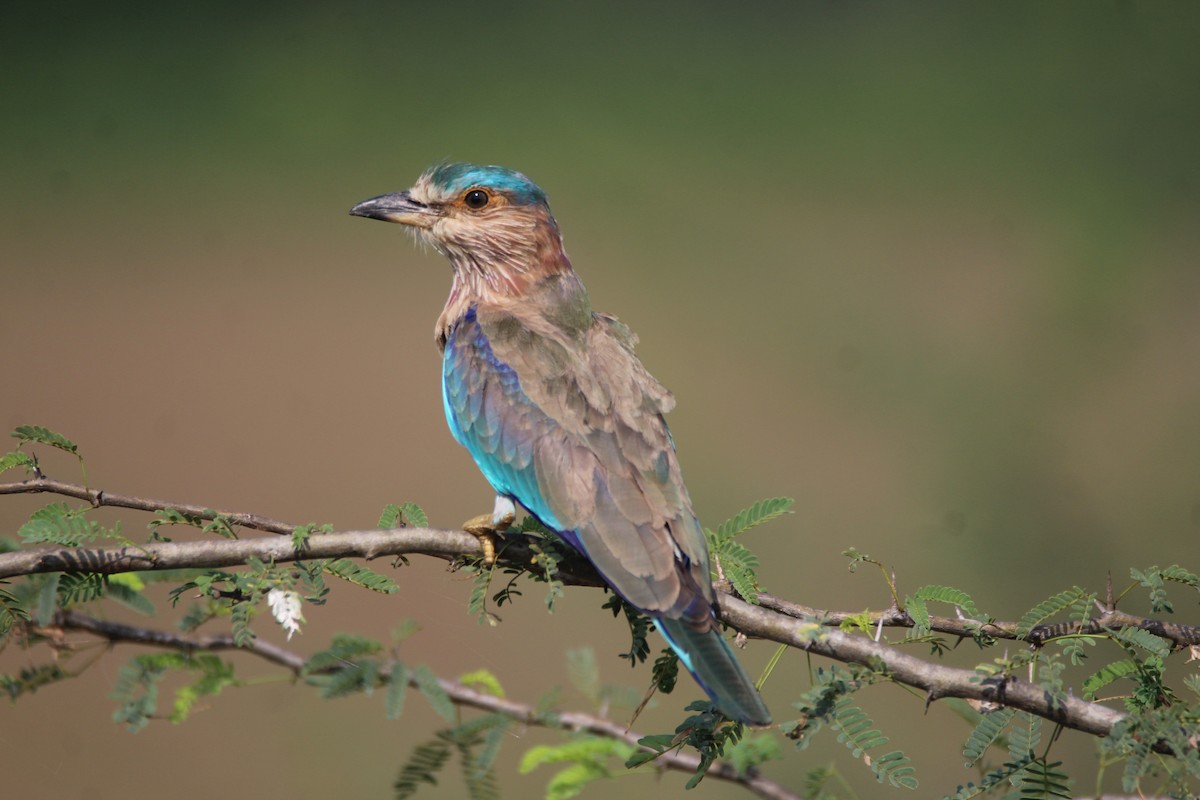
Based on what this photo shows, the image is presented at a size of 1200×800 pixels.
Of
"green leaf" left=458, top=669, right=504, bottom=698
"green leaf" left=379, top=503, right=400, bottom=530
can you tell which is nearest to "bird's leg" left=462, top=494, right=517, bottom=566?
"green leaf" left=379, top=503, right=400, bottom=530

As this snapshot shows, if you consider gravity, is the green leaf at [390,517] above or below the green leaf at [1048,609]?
above

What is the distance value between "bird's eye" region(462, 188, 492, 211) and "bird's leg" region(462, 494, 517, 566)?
0.76 m

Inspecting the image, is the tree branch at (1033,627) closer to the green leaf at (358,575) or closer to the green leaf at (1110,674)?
the green leaf at (1110,674)

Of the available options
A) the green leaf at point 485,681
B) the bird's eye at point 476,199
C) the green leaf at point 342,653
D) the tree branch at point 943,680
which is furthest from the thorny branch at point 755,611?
A: the bird's eye at point 476,199

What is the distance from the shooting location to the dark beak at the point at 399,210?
8.11 feet

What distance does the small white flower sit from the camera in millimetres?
1444

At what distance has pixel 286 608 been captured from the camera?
1.46 meters

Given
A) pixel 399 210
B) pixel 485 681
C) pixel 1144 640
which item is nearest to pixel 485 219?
pixel 399 210

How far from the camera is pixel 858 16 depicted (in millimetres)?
5707

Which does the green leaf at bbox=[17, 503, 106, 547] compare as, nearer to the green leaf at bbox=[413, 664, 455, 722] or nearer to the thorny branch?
the thorny branch

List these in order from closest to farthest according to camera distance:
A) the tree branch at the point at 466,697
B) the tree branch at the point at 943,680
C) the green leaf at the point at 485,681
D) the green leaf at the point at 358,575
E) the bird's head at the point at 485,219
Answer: the tree branch at the point at 943,680
the green leaf at the point at 358,575
the tree branch at the point at 466,697
the green leaf at the point at 485,681
the bird's head at the point at 485,219

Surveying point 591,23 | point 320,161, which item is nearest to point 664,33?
point 591,23

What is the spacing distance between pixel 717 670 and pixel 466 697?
0.46 metres

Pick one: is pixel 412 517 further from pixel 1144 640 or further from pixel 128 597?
pixel 1144 640
